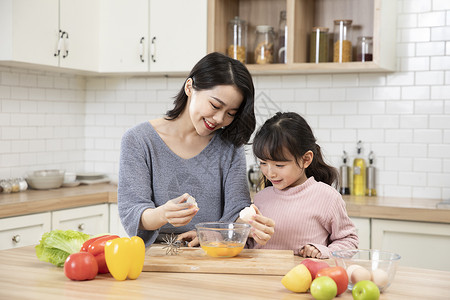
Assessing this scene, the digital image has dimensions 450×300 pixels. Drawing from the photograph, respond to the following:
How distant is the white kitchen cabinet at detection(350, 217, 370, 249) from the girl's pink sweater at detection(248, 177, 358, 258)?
1.33 m

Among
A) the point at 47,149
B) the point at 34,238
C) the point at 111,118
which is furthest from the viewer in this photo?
the point at 111,118

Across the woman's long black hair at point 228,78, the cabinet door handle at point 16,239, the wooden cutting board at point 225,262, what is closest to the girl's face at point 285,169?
the woman's long black hair at point 228,78

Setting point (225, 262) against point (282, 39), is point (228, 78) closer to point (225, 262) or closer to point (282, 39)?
point (225, 262)

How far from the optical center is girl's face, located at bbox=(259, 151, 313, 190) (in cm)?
237

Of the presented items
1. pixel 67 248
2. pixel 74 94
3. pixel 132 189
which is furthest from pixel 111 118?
pixel 67 248

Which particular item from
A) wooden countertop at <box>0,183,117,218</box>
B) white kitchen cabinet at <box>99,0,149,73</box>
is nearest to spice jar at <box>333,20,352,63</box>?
white kitchen cabinet at <box>99,0,149,73</box>

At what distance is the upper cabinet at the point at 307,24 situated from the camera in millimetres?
3846

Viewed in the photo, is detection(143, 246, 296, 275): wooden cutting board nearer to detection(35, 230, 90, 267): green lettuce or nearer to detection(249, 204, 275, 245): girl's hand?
detection(249, 204, 275, 245): girl's hand

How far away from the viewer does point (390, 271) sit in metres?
1.68

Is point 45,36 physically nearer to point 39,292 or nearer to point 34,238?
point 34,238

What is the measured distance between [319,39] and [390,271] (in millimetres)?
2597

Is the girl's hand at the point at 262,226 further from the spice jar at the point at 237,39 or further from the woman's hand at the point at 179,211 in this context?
the spice jar at the point at 237,39

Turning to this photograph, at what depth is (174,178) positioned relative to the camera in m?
2.48

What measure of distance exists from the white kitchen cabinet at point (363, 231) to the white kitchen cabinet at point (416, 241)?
0.12 ft
